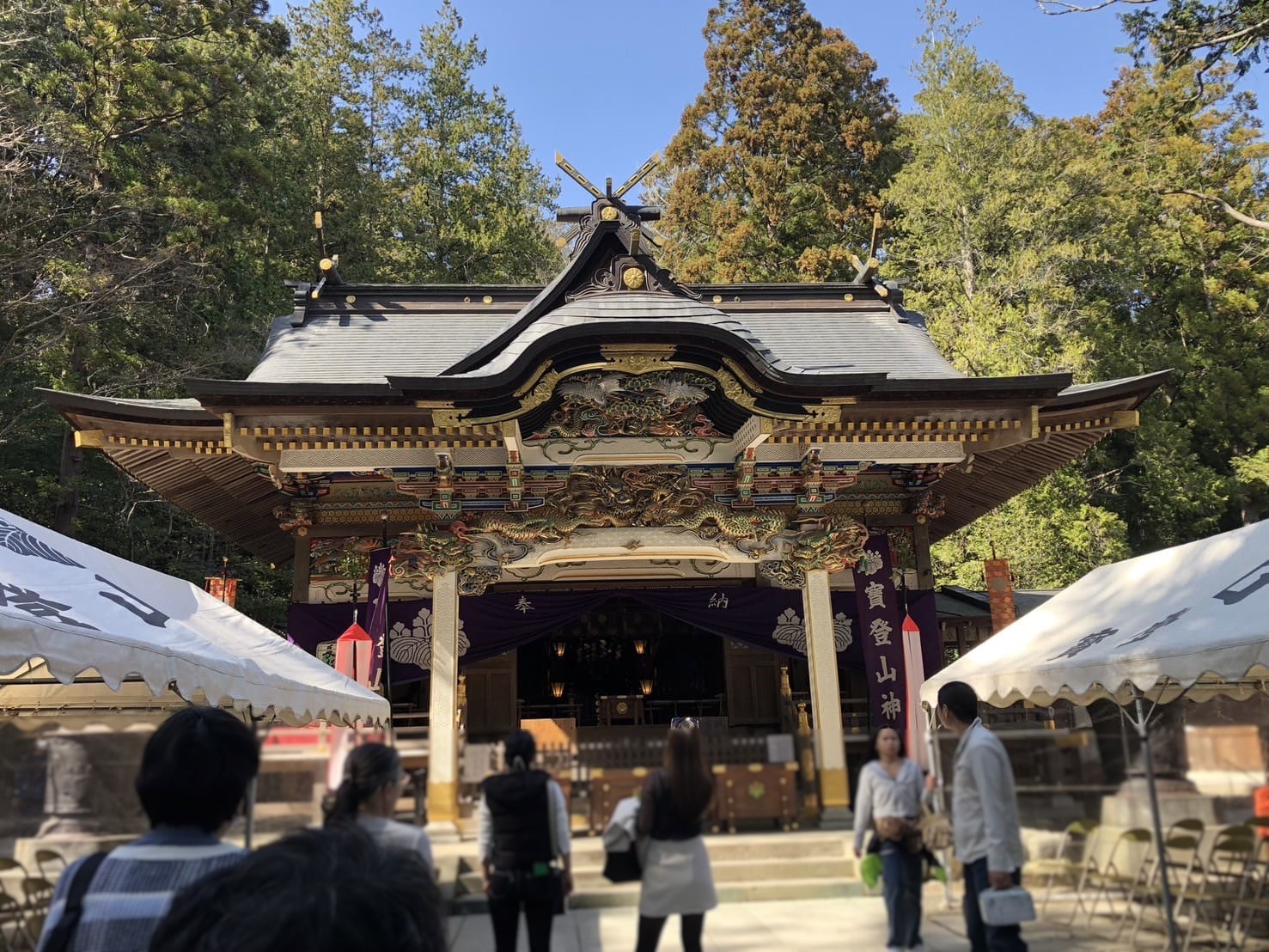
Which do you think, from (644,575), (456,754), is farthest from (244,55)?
(456,754)

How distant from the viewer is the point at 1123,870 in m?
3.30

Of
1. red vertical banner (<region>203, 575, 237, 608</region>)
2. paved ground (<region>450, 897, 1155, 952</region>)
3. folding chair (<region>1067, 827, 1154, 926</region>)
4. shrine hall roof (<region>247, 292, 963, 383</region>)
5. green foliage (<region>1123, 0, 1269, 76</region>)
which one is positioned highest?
green foliage (<region>1123, 0, 1269, 76</region>)

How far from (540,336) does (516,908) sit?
16.6 feet

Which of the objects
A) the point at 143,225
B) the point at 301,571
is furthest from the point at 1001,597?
the point at 143,225

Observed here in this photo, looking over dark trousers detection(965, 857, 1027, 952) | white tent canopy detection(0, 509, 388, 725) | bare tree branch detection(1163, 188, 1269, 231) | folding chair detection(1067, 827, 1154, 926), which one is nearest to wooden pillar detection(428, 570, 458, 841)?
white tent canopy detection(0, 509, 388, 725)

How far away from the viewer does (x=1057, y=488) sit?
15234mm

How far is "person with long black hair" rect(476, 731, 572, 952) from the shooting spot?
10.2 ft

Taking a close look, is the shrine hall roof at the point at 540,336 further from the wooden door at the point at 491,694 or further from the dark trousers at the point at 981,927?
the dark trousers at the point at 981,927

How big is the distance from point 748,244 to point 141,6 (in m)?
13.2

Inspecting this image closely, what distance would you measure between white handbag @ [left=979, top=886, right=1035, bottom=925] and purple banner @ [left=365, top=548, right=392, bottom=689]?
6475mm

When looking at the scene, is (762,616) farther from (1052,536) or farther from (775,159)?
(775,159)

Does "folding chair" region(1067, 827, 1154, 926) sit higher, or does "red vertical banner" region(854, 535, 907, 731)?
"red vertical banner" region(854, 535, 907, 731)

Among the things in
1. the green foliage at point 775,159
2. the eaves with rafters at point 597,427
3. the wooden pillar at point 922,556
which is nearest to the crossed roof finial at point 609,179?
the eaves with rafters at point 597,427

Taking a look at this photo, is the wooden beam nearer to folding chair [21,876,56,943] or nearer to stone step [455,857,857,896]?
stone step [455,857,857,896]
